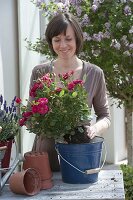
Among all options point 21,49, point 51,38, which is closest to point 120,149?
point 21,49

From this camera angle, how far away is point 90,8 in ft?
15.1

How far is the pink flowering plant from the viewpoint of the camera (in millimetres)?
2055

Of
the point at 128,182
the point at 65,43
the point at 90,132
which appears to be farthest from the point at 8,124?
the point at 128,182

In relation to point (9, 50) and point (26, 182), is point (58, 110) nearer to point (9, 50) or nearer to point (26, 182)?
point (26, 182)

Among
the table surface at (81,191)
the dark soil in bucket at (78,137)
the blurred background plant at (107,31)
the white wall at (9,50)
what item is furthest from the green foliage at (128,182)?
the dark soil in bucket at (78,137)

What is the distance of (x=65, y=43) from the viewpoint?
2430 mm

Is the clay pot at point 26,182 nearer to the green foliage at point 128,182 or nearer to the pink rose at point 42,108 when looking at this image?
the pink rose at point 42,108

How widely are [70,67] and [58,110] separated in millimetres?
557

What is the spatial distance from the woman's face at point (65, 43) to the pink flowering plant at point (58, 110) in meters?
0.37

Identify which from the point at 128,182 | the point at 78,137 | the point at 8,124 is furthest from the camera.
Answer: the point at 128,182

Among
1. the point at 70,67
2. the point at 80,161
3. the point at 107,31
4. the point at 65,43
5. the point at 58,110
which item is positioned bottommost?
the point at 80,161

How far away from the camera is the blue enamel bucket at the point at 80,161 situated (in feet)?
6.79

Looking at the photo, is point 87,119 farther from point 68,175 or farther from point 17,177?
point 17,177

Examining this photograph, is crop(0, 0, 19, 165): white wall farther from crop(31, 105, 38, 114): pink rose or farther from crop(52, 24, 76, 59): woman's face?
crop(31, 105, 38, 114): pink rose
